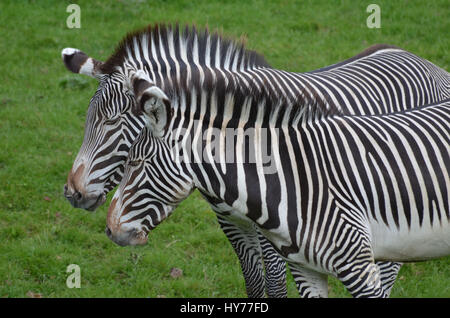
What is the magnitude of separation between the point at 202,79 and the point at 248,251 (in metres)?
2.02

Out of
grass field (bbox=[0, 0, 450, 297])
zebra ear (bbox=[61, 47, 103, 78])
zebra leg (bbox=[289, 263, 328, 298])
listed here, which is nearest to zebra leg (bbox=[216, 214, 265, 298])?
grass field (bbox=[0, 0, 450, 297])

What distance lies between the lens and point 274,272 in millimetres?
5828

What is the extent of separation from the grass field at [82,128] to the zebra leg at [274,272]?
69 centimetres

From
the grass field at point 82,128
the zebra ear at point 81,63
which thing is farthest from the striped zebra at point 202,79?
the grass field at point 82,128

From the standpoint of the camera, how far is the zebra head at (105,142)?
530cm

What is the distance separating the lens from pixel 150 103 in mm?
3918

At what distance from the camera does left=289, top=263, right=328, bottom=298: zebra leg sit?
453 cm

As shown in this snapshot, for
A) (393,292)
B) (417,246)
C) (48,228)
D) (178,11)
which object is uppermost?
(178,11)

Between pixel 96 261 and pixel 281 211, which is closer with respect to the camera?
pixel 281 211

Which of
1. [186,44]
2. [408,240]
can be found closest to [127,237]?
[408,240]

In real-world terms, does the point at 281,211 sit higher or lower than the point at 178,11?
lower

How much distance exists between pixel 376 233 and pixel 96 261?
3.82 metres
